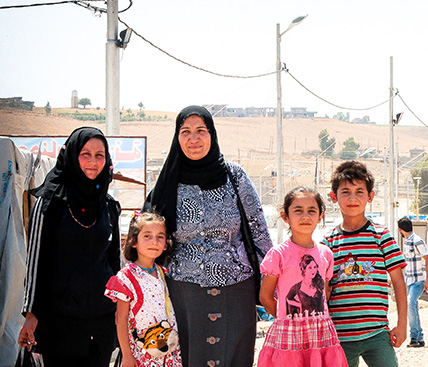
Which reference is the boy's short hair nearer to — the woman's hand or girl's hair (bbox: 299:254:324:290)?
girl's hair (bbox: 299:254:324:290)

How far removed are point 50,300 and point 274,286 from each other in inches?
45.4

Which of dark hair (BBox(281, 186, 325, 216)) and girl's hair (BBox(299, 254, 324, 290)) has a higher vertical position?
dark hair (BBox(281, 186, 325, 216))

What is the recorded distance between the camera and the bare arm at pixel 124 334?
3.00 m

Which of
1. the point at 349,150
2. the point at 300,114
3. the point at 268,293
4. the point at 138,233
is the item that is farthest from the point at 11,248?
the point at 300,114

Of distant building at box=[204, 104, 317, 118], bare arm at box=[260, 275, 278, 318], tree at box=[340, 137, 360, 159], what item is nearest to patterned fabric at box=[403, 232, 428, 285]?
bare arm at box=[260, 275, 278, 318]

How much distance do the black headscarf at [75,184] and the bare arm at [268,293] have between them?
3.16ft

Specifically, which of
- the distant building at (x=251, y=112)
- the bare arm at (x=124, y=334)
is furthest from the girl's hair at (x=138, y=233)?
the distant building at (x=251, y=112)

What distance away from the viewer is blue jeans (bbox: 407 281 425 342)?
328 inches

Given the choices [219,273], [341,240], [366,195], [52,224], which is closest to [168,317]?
[219,273]

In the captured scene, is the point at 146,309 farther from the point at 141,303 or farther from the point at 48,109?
the point at 48,109

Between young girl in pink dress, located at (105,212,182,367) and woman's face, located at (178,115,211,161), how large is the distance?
376 mm

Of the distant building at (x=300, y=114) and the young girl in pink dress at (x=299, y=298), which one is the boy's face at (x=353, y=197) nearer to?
the young girl in pink dress at (x=299, y=298)

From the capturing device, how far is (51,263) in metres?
3.14

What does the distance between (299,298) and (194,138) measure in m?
0.97
